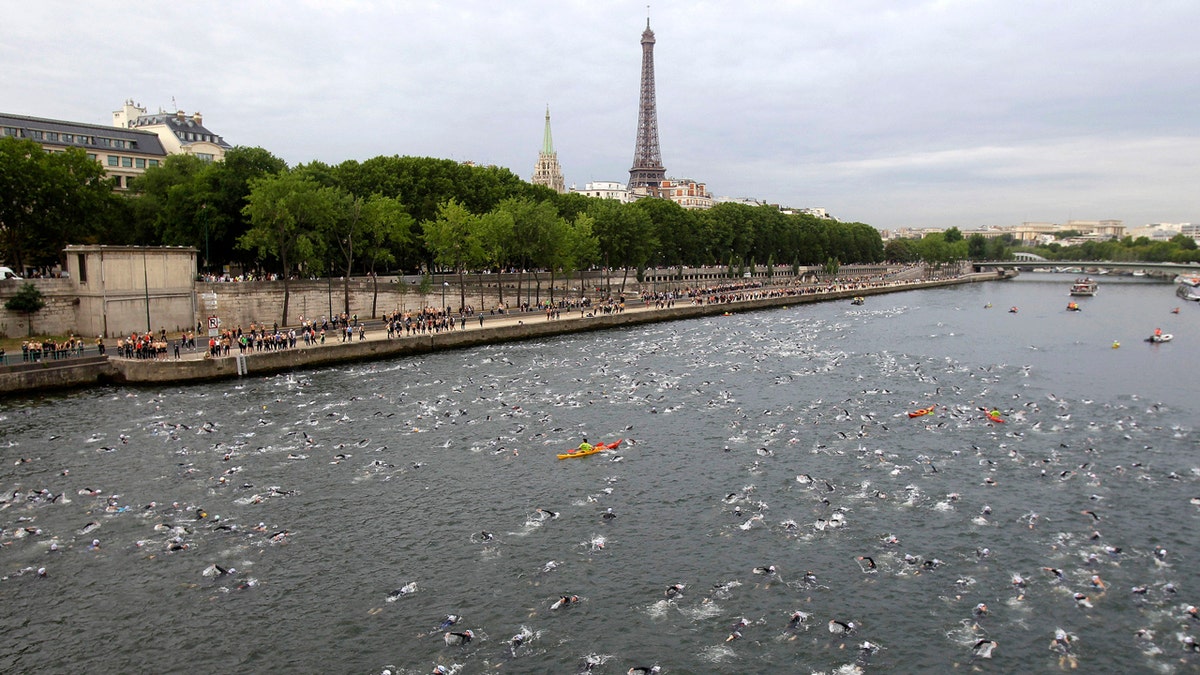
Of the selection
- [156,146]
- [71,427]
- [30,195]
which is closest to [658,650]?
[71,427]

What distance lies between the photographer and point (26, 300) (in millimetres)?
58844

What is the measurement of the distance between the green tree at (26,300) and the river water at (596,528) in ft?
52.2

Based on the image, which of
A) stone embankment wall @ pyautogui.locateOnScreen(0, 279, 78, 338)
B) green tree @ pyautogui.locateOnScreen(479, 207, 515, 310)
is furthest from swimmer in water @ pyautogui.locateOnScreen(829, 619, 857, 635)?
green tree @ pyautogui.locateOnScreen(479, 207, 515, 310)

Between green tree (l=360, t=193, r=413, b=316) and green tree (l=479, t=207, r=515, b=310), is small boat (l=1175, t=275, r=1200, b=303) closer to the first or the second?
green tree (l=479, t=207, r=515, b=310)

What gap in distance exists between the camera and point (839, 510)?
3011 centimetres

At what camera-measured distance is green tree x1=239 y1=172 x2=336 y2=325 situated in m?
69.5

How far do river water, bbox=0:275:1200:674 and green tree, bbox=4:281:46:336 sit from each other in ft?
52.2

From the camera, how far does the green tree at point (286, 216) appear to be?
69500 mm

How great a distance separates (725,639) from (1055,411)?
35549 millimetres

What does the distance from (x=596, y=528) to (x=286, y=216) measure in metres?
52.3

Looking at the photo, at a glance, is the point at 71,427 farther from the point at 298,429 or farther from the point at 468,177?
the point at 468,177

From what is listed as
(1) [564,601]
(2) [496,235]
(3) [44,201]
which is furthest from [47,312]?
(1) [564,601]

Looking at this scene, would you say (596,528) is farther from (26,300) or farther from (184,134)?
(184,134)

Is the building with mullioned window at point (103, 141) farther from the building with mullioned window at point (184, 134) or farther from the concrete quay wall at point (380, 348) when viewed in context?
the concrete quay wall at point (380, 348)
